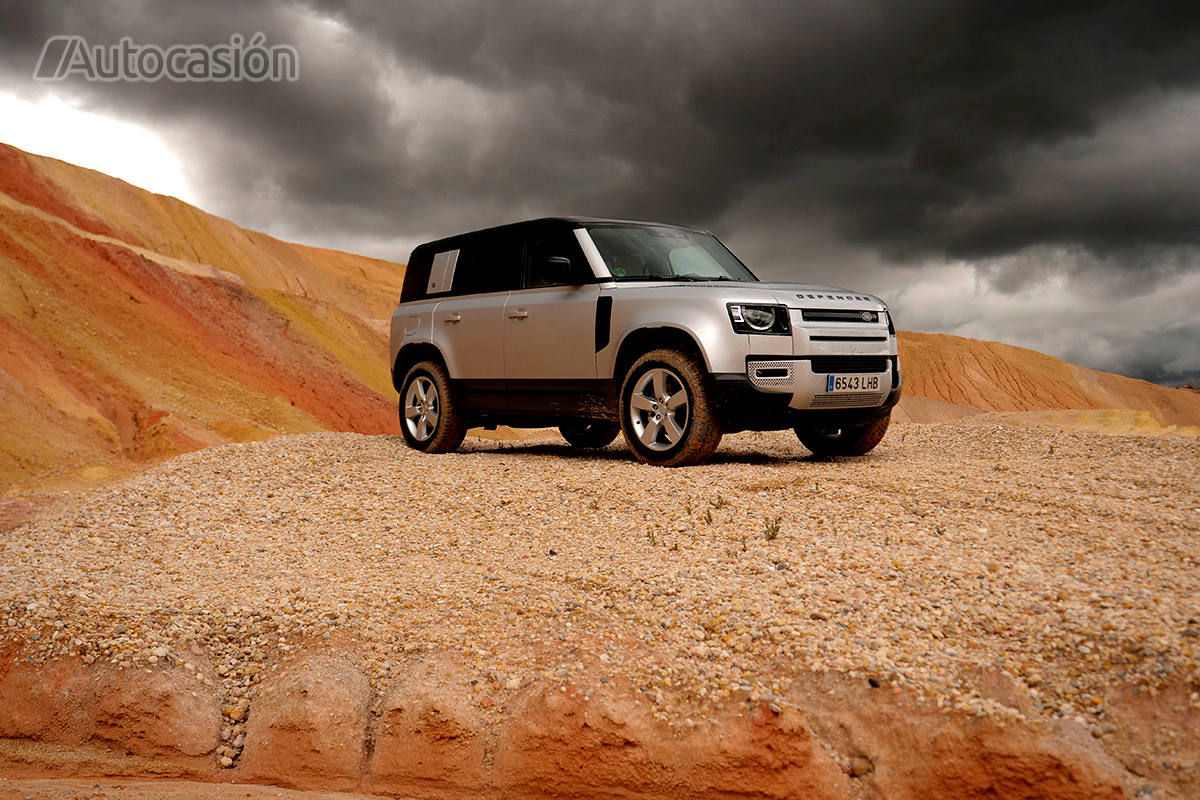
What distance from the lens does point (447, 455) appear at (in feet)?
30.9

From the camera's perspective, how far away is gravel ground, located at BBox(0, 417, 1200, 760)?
161 inches

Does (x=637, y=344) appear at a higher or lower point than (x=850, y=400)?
higher

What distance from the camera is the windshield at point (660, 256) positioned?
8.24 meters

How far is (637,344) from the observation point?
782 cm

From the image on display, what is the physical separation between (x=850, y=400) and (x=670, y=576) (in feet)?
10.5

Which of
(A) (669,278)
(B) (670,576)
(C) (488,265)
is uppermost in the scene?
(C) (488,265)

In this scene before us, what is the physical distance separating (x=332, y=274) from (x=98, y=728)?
40046 mm

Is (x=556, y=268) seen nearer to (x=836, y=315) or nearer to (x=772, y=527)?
(x=836, y=315)

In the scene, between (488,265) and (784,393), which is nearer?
(784,393)

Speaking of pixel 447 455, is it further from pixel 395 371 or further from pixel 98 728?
pixel 98 728

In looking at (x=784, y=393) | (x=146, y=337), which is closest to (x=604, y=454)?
(x=784, y=393)

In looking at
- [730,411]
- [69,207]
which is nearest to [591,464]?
[730,411]

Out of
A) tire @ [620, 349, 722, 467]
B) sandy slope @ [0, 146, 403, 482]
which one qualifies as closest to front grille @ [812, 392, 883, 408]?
tire @ [620, 349, 722, 467]

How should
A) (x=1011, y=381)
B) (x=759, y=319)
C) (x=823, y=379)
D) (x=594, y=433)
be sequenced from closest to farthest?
(x=759, y=319)
(x=823, y=379)
(x=594, y=433)
(x=1011, y=381)
